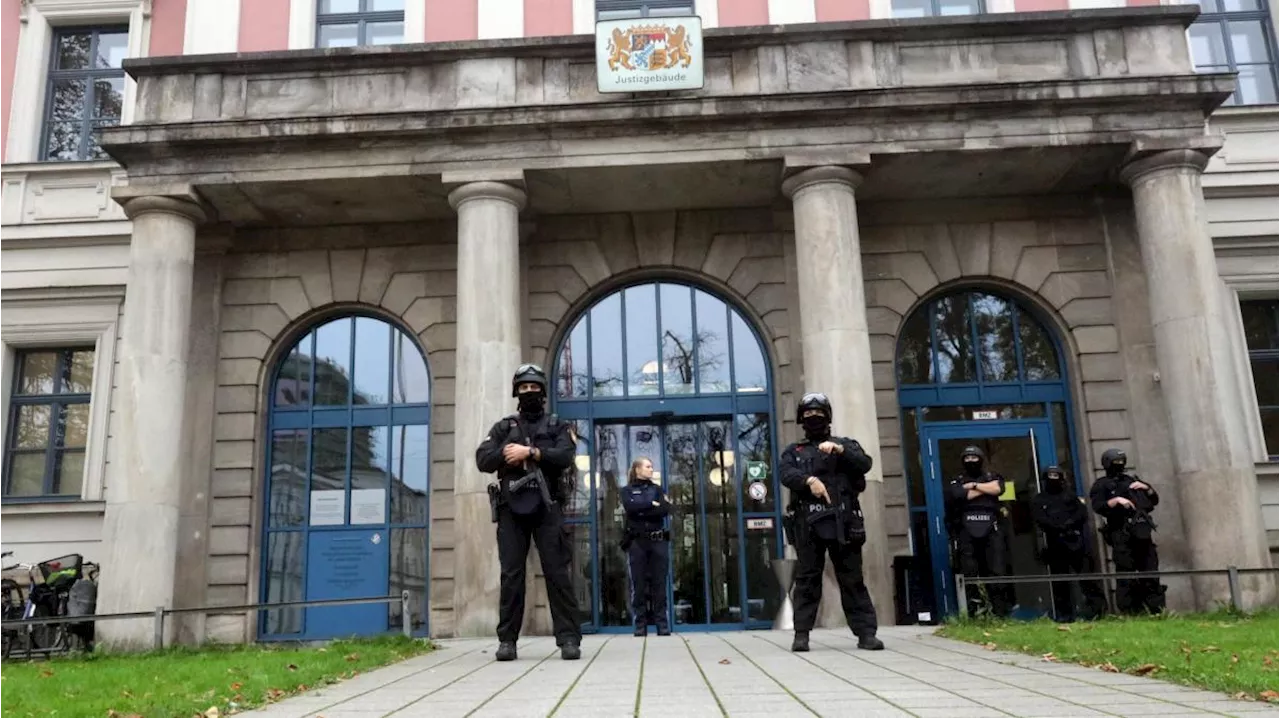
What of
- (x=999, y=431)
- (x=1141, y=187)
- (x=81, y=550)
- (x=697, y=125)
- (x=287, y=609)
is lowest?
(x=287, y=609)

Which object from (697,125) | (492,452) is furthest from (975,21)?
(492,452)

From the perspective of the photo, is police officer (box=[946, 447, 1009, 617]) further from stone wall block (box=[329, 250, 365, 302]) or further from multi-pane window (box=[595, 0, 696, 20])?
stone wall block (box=[329, 250, 365, 302])

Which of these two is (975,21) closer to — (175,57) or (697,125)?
(697,125)

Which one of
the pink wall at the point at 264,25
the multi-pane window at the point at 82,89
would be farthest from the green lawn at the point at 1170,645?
the multi-pane window at the point at 82,89

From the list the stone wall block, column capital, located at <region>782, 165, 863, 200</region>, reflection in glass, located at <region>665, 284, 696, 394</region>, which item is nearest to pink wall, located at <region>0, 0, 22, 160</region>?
the stone wall block

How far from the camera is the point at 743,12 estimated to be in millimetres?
15305

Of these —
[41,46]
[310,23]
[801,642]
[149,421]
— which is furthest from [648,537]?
[41,46]

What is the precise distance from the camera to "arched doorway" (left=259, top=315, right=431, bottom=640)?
1389 cm

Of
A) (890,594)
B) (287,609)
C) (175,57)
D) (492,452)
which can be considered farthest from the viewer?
(287,609)

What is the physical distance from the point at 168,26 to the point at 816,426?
13222 mm

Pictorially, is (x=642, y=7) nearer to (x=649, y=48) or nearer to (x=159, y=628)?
(x=649, y=48)

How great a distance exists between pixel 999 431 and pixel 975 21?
5310mm

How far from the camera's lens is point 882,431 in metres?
13.8

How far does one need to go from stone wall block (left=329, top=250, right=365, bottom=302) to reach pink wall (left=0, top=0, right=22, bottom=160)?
5.59 m
